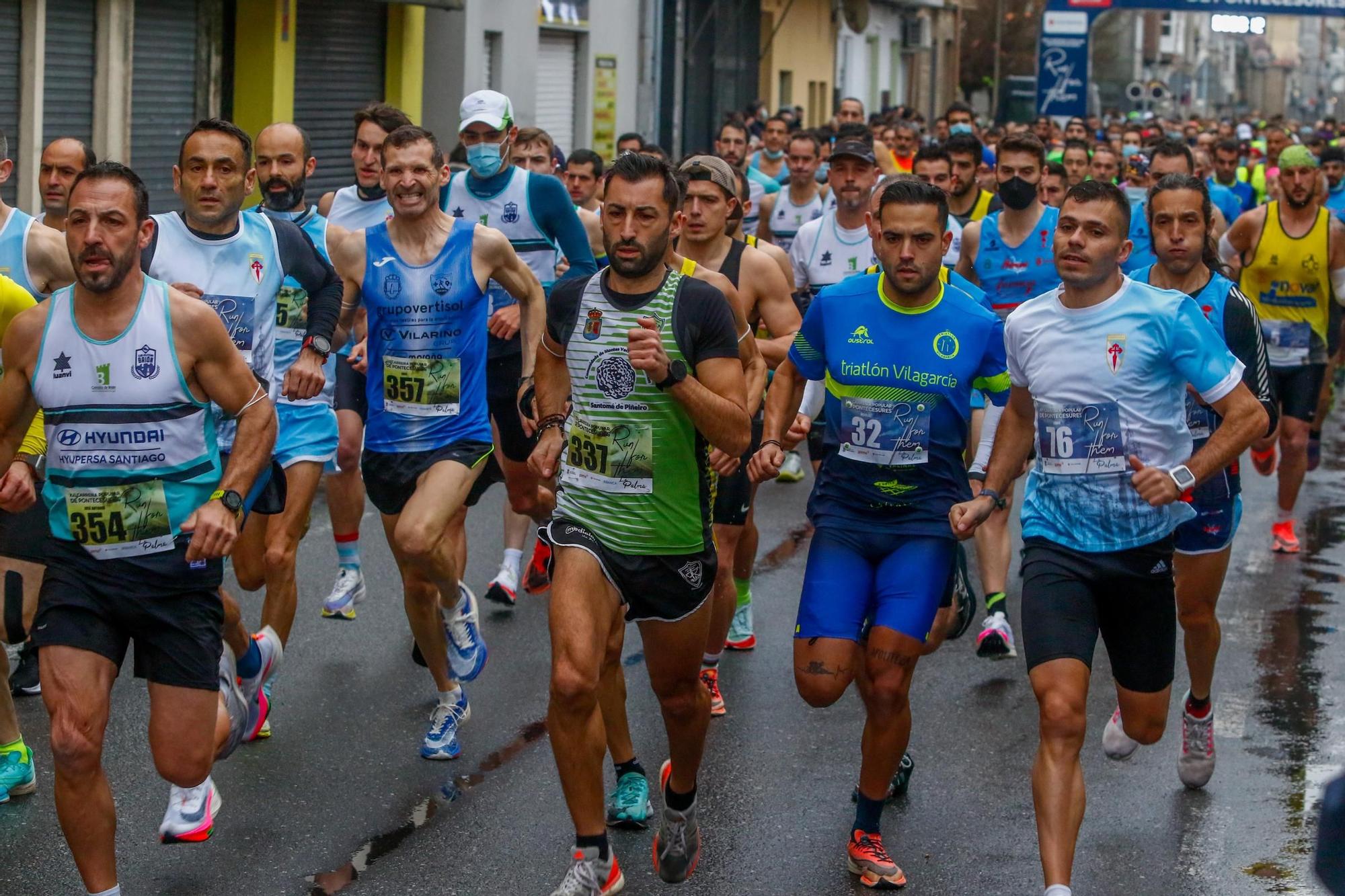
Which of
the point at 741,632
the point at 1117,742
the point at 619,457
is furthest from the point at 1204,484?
the point at 741,632

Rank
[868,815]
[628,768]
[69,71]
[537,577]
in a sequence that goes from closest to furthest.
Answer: [868,815]
[628,768]
[537,577]
[69,71]

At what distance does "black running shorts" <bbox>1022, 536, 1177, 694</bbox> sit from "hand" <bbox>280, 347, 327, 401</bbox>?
2490mm

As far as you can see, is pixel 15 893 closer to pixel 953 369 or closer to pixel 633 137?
pixel 953 369

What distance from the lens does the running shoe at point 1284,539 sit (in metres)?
10.8

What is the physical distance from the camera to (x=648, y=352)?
5105mm

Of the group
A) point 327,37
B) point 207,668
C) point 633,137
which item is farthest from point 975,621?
point 327,37

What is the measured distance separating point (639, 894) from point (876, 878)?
68 cm

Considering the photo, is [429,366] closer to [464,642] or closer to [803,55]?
[464,642]

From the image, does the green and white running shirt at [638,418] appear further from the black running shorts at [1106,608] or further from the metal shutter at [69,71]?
the metal shutter at [69,71]

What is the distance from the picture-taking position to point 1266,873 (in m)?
5.81

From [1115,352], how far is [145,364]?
2641 mm

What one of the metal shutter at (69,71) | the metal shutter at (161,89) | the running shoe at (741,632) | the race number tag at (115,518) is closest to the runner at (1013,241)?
the running shoe at (741,632)

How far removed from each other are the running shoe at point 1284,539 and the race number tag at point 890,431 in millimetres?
5528

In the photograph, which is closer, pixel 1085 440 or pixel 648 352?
pixel 648 352
